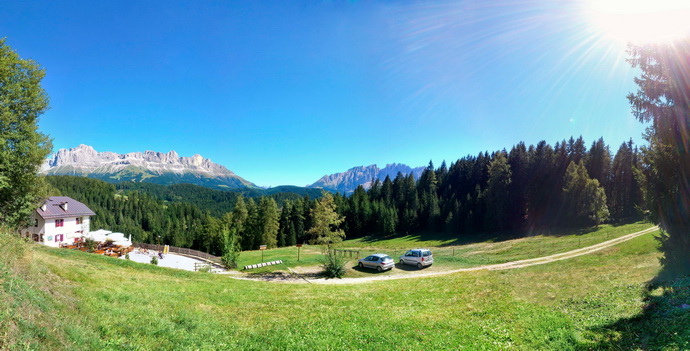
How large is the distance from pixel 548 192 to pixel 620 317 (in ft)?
195

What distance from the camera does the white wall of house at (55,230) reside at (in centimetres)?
4072

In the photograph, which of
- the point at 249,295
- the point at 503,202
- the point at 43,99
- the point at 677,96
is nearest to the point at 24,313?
the point at 249,295

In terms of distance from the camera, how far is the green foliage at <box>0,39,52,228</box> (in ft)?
59.5

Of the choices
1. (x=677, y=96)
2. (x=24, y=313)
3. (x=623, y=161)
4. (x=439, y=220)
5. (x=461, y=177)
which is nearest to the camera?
(x=24, y=313)

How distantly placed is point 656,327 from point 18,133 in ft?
115

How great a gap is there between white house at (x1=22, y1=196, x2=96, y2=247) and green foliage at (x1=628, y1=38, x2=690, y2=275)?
216 feet

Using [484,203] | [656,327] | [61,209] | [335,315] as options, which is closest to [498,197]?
[484,203]

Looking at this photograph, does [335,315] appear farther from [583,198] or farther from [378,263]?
[583,198]

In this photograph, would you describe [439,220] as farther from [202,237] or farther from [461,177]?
[202,237]

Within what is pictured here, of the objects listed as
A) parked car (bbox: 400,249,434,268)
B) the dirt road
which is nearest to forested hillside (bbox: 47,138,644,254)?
the dirt road

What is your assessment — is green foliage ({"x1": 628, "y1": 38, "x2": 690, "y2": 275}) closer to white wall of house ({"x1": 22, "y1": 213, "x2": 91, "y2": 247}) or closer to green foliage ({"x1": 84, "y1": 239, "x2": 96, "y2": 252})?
green foliage ({"x1": 84, "y1": 239, "x2": 96, "y2": 252})

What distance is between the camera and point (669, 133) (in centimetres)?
1207

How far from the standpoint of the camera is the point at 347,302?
46.3ft

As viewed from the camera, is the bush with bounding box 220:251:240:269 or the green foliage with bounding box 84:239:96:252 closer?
the bush with bounding box 220:251:240:269
